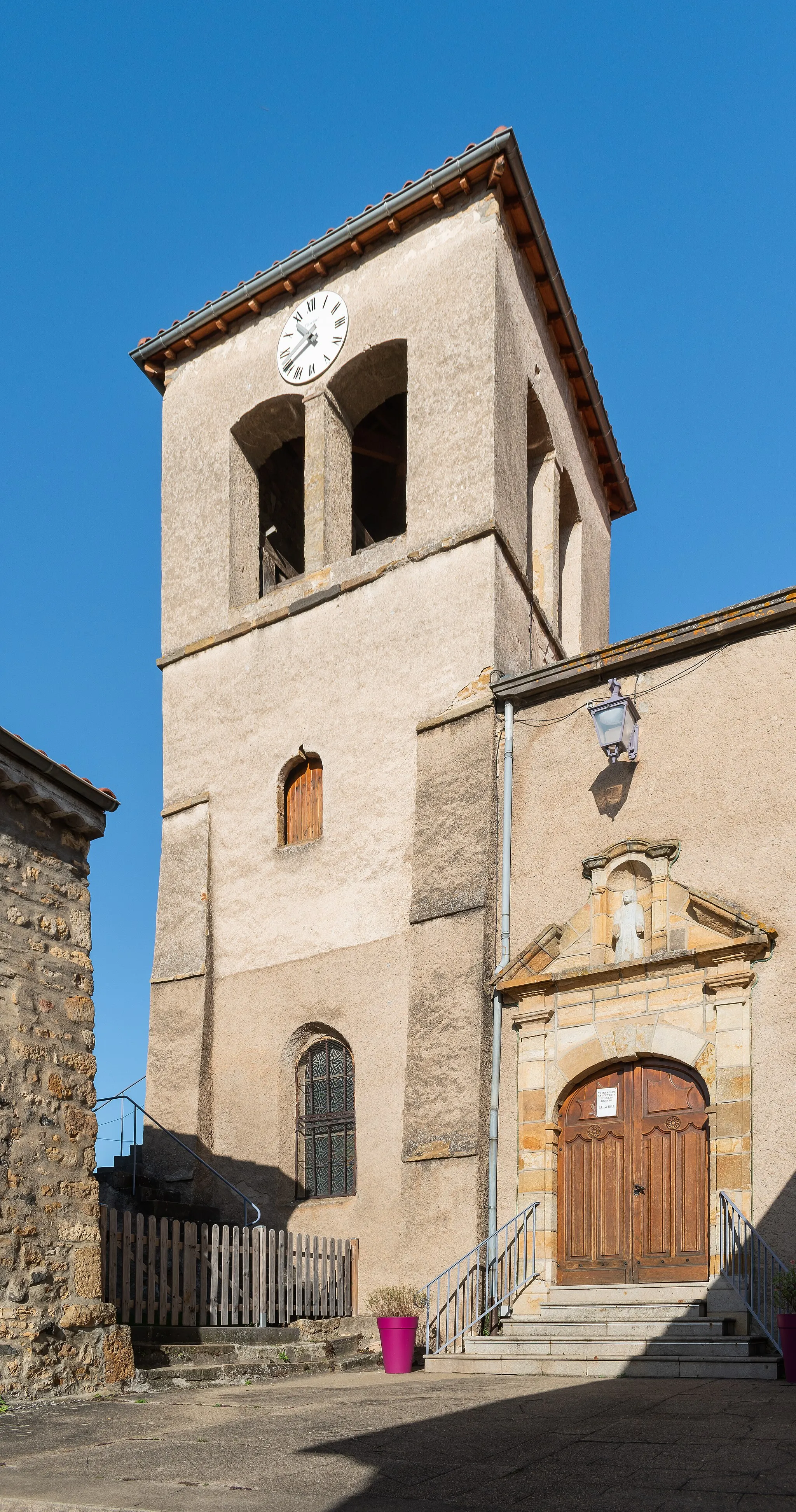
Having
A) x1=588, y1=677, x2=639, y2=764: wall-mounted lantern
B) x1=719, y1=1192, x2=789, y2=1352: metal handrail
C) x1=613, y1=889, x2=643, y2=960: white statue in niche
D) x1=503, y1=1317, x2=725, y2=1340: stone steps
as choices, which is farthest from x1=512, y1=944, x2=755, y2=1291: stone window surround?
x1=588, y1=677, x2=639, y2=764: wall-mounted lantern

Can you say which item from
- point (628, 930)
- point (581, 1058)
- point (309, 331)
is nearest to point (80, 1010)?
point (581, 1058)

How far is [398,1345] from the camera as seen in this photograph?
10680 millimetres

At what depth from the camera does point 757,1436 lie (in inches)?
257

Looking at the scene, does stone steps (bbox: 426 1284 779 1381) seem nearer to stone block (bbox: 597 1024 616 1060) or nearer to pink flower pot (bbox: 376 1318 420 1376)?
pink flower pot (bbox: 376 1318 420 1376)

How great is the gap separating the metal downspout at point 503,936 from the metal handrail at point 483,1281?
0.76ft

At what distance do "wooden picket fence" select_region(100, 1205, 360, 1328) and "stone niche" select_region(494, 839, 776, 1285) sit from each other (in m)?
2.00

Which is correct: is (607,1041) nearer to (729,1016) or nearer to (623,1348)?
(729,1016)

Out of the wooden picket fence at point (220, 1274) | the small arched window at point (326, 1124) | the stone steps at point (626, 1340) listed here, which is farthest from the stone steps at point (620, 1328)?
the small arched window at point (326, 1124)

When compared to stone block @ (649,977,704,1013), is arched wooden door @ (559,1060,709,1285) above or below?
below

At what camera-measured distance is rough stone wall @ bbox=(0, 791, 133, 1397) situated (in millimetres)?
8352

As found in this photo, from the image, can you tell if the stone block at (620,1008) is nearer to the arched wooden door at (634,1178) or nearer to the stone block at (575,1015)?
the stone block at (575,1015)

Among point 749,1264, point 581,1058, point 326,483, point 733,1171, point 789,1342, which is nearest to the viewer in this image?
point 789,1342

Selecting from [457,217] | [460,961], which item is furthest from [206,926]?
[457,217]

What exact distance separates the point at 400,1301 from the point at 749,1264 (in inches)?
126
